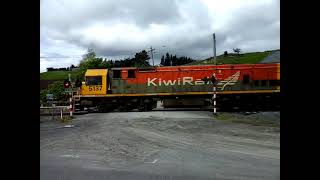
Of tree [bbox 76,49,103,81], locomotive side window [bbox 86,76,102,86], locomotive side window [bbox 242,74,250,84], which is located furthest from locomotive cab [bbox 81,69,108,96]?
tree [bbox 76,49,103,81]

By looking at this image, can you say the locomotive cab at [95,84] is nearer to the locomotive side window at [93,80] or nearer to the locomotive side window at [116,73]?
the locomotive side window at [93,80]

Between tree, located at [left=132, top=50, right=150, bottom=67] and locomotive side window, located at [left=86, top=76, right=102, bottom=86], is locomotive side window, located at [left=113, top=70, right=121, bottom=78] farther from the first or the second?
tree, located at [left=132, top=50, right=150, bottom=67]

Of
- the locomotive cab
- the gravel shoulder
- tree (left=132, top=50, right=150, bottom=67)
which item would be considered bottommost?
the gravel shoulder

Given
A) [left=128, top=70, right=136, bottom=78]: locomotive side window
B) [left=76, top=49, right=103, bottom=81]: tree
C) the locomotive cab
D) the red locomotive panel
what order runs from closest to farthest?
the red locomotive panel, the locomotive cab, [left=128, top=70, right=136, bottom=78]: locomotive side window, [left=76, top=49, right=103, bottom=81]: tree

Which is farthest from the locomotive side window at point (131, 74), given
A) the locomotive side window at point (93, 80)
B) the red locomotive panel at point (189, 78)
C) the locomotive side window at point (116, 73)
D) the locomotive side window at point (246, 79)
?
the locomotive side window at point (246, 79)

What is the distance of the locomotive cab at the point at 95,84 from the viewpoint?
115ft

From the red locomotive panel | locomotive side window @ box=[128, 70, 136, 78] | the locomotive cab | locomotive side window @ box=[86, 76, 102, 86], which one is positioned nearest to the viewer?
the red locomotive panel

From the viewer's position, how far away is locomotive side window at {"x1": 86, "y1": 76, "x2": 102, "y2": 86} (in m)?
35.2

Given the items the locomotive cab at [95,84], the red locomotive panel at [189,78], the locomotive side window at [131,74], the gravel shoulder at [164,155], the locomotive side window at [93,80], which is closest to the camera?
the gravel shoulder at [164,155]

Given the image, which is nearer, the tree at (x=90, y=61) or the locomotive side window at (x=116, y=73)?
the locomotive side window at (x=116, y=73)

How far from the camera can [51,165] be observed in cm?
884

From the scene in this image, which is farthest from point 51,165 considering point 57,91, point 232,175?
point 57,91

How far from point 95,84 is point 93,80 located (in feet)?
1.58
